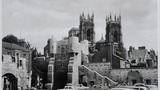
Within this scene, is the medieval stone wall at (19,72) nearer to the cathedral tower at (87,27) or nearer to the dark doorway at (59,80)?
the dark doorway at (59,80)

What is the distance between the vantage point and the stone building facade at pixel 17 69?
797cm

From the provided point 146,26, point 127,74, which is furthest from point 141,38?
point 127,74

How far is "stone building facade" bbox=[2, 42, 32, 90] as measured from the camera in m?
7.97

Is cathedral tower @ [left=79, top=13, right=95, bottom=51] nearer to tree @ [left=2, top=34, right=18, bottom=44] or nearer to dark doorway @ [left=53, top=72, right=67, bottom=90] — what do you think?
dark doorway @ [left=53, top=72, right=67, bottom=90]

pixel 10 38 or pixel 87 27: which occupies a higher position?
pixel 87 27

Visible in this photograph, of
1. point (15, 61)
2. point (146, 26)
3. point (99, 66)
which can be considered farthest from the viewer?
point (99, 66)

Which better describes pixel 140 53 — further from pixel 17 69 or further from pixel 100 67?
pixel 17 69

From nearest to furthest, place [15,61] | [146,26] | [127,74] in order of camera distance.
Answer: [146,26]
[15,61]
[127,74]

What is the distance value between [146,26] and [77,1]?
166 cm

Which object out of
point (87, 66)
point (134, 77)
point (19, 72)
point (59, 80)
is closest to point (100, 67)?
point (87, 66)

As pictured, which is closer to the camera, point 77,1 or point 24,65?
point 77,1

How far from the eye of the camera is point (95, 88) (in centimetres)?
884

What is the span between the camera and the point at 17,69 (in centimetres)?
842

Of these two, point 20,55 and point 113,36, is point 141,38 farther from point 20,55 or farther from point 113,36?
point 20,55
